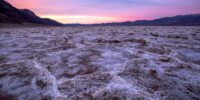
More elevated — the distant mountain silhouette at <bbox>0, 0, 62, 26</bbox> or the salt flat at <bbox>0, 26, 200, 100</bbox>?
the distant mountain silhouette at <bbox>0, 0, 62, 26</bbox>

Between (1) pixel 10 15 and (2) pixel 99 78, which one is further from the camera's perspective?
(1) pixel 10 15

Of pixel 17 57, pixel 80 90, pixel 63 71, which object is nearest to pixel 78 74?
pixel 63 71

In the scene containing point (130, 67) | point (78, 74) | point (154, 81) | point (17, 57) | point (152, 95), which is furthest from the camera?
point (17, 57)

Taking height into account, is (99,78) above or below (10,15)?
below

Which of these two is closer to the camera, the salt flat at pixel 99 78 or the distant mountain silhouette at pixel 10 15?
the salt flat at pixel 99 78

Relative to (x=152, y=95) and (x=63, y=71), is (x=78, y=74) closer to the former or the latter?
(x=63, y=71)

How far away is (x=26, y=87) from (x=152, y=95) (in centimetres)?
237

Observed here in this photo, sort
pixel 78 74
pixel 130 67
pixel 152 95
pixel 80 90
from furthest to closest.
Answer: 1. pixel 130 67
2. pixel 78 74
3. pixel 80 90
4. pixel 152 95

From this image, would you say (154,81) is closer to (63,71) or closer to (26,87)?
(63,71)

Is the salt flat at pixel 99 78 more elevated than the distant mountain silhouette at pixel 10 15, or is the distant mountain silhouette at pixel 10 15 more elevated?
the distant mountain silhouette at pixel 10 15

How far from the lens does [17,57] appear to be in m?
6.52

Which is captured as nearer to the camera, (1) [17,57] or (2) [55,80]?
(2) [55,80]

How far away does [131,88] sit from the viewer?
379 cm

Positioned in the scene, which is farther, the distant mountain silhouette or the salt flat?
the distant mountain silhouette
